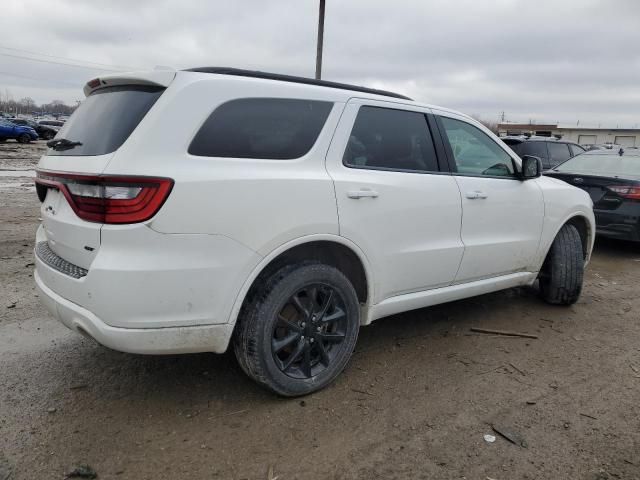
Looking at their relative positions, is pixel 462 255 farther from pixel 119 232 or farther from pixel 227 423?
pixel 119 232

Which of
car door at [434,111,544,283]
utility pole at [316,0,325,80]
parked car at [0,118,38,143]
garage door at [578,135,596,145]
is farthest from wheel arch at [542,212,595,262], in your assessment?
garage door at [578,135,596,145]

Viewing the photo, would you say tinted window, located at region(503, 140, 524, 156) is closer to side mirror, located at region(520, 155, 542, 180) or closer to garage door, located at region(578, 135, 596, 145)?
side mirror, located at region(520, 155, 542, 180)

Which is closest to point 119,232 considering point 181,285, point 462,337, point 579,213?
point 181,285

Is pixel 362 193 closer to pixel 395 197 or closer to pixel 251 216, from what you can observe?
pixel 395 197

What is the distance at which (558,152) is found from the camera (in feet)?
39.4

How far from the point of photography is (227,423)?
9.18 ft

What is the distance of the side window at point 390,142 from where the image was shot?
323 cm

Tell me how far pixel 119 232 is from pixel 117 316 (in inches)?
15.7

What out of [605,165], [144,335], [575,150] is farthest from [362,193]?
[575,150]

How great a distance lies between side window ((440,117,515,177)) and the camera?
389 cm

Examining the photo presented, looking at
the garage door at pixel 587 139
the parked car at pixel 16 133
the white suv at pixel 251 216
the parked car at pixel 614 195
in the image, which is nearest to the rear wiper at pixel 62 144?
the white suv at pixel 251 216

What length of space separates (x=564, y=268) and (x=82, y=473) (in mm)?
4144

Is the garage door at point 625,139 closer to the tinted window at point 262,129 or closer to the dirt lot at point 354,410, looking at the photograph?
the dirt lot at point 354,410

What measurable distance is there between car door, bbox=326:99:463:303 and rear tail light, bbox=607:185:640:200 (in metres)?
4.40
